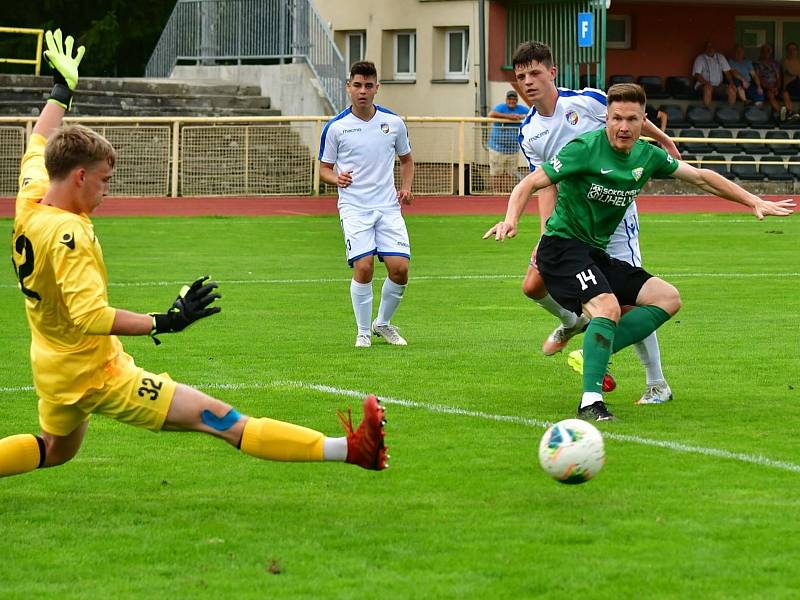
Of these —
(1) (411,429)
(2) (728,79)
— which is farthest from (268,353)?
(2) (728,79)

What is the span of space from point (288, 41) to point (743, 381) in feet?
88.9

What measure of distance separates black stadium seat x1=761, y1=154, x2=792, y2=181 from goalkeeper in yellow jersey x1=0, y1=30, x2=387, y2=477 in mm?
28605

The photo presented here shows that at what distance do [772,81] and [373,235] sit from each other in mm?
27787

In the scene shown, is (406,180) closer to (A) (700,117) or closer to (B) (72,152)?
(B) (72,152)

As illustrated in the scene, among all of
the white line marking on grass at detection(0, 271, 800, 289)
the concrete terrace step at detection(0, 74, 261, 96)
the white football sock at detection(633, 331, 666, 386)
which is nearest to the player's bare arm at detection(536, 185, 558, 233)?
the white football sock at detection(633, 331, 666, 386)

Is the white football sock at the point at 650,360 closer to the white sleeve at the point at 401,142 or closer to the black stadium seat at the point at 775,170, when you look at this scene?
the white sleeve at the point at 401,142

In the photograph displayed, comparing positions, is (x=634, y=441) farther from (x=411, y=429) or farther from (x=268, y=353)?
(x=268, y=353)

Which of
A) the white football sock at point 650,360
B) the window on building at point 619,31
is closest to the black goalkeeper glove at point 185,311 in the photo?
the white football sock at point 650,360

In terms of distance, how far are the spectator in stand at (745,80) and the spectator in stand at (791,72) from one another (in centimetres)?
100

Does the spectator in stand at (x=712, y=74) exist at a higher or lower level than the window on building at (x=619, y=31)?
lower

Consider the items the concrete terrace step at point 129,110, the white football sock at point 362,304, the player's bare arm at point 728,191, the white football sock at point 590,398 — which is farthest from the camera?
the concrete terrace step at point 129,110

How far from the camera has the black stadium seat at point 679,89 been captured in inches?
1446

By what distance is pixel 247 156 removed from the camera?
29766 mm

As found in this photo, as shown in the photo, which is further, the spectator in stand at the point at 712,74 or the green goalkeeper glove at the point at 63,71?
the spectator in stand at the point at 712,74
